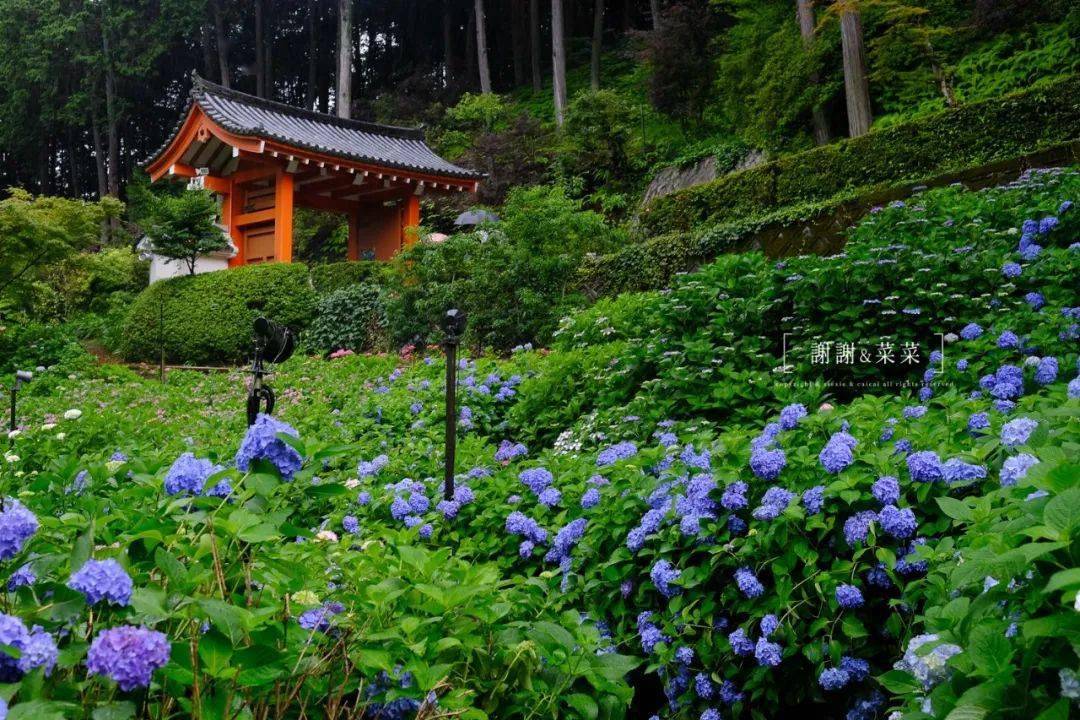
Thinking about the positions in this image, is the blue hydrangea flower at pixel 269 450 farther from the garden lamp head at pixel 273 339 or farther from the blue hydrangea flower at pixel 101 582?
the garden lamp head at pixel 273 339

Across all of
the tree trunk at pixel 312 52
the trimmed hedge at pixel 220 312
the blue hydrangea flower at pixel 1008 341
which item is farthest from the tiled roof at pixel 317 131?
the tree trunk at pixel 312 52

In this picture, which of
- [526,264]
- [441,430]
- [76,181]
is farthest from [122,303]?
[76,181]

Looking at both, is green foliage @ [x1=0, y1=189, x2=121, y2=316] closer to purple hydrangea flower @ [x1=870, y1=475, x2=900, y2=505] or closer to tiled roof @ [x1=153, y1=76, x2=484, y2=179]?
tiled roof @ [x1=153, y1=76, x2=484, y2=179]

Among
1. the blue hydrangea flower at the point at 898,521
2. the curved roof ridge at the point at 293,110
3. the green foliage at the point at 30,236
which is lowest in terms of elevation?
the blue hydrangea flower at the point at 898,521

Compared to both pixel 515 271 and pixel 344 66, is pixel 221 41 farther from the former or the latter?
pixel 515 271

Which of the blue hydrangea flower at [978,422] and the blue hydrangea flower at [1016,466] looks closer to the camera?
the blue hydrangea flower at [1016,466]

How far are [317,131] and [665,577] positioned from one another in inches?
605

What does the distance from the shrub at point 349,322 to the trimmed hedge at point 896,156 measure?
13.1 feet

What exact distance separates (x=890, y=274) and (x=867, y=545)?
2883 mm

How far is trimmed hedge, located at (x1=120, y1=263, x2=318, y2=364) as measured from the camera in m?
11.6

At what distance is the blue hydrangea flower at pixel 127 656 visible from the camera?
3.05ft

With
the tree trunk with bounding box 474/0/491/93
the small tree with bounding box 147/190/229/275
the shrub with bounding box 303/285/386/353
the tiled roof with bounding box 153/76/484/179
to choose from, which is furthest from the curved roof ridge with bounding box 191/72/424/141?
the tree trunk with bounding box 474/0/491/93

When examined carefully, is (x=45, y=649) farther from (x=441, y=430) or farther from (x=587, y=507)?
(x=441, y=430)

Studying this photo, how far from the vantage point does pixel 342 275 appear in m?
12.4
